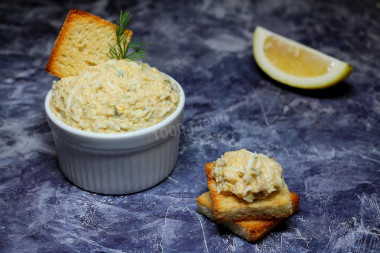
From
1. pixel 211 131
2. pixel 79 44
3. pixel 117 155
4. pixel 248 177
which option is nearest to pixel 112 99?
pixel 117 155

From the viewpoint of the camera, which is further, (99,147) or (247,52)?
(247,52)

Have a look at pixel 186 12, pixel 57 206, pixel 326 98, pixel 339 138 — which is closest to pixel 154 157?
pixel 57 206

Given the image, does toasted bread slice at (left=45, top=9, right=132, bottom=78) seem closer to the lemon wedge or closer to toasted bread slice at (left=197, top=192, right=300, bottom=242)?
toasted bread slice at (left=197, top=192, right=300, bottom=242)

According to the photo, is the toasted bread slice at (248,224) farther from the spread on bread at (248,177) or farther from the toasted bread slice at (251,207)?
the spread on bread at (248,177)

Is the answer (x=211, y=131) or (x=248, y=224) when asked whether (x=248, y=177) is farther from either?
(x=211, y=131)

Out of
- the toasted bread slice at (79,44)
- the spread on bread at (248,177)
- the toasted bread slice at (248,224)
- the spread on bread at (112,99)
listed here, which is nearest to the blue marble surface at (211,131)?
the toasted bread slice at (248,224)

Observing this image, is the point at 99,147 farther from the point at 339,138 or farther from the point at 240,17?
the point at 240,17

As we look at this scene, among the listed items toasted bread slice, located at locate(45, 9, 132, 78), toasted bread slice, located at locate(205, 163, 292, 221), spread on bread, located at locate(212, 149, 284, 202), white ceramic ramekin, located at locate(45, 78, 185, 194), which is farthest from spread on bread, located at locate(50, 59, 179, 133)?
toasted bread slice, located at locate(205, 163, 292, 221)
